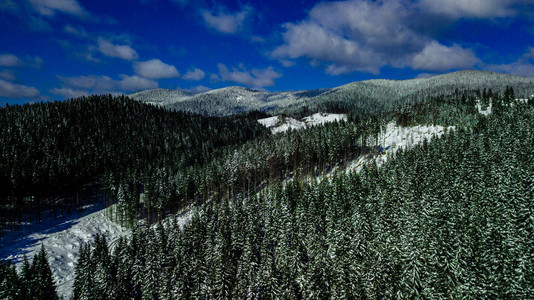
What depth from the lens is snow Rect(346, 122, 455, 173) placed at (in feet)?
346

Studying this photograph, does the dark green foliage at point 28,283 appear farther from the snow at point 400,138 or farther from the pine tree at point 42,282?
the snow at point 400,138

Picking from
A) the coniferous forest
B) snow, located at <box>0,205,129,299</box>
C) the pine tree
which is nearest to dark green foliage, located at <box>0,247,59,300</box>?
the pine tree

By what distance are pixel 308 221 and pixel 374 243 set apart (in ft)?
45.0

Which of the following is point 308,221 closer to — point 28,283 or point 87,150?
point 28,283

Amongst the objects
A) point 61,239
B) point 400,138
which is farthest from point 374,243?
point 400,138

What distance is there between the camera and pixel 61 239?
68.3m

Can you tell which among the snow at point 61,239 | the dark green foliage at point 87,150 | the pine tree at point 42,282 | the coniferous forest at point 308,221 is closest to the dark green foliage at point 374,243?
the coniferous forest at point 308,221

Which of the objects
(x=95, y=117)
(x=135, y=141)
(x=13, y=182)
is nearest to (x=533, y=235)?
(x=13, y=182)

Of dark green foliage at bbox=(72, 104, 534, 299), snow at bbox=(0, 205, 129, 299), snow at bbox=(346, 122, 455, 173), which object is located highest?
snow at bbox=(346, 122, 455, 173)

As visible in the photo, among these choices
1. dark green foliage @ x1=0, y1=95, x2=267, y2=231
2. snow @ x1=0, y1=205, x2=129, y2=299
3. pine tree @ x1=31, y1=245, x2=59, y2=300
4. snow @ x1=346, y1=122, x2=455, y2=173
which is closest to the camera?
pine tree @ x1=31, y1=245, x2=59, y2=300

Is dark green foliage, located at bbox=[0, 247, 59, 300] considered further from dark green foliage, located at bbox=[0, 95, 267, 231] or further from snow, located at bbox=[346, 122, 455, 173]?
snow, located at bbox=[346, 122, 455, 173]

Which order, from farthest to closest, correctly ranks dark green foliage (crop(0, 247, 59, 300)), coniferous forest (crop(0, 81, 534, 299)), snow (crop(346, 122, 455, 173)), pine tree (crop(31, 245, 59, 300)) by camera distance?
1. snow (crop(346, 122, 455, 173))
2. pine tree (crop(31, 245, 59, 300))
3. dark green foliage (crop(0, 247, 59, 300))
4. coniferous forest (crop(0, 81, 534, 299))

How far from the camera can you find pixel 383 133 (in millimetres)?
128750

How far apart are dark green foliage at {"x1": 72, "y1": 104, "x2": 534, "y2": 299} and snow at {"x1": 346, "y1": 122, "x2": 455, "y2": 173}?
37.4m
